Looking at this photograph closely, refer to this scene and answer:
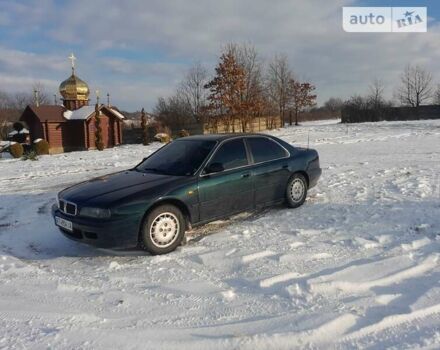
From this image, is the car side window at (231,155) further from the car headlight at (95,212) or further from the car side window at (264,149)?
the car headlight at (95,212)

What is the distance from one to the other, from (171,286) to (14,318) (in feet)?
4.81

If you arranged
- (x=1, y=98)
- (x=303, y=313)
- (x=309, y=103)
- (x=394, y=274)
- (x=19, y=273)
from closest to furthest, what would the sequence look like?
(x=303, y=313)
(x=394, y=274)
(x=19, y=273)
(x=1, y=98)
(x=309, y=103)

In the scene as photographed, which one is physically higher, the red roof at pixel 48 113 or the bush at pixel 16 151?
the red roof at pixel 48 113

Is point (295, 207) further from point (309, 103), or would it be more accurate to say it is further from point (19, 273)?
point (309, 103)

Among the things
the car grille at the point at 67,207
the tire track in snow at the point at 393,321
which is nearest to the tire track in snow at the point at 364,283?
the tire track in snow at the point at 393,321

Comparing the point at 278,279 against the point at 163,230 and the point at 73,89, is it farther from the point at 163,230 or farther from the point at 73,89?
the point at 73,89

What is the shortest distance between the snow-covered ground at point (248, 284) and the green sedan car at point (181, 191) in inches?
12.0

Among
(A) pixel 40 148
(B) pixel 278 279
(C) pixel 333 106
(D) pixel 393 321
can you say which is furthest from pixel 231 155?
(C) pixel 333 106

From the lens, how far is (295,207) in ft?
22.8

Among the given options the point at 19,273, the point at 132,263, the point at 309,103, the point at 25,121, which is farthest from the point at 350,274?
the point at 309,103

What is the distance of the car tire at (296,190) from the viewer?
269 inches

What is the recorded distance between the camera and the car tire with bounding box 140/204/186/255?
4949 mm

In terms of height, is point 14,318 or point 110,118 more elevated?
point 110,118

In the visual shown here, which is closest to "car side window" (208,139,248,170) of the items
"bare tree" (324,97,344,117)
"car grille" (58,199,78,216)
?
"car grille" (58,199,78,216)
